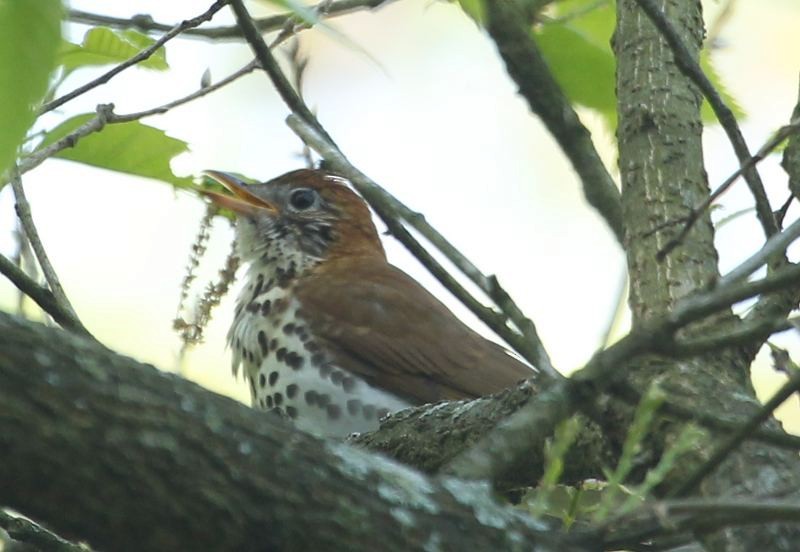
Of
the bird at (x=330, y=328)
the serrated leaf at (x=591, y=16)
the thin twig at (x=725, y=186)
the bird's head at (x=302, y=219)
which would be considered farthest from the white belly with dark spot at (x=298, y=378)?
the thin twig at (x=725, y=186)

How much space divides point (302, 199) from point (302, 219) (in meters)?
0.12

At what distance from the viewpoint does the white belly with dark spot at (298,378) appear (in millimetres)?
4742

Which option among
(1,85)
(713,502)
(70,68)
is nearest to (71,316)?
(70,68)

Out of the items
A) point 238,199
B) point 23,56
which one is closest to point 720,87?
point 23,56

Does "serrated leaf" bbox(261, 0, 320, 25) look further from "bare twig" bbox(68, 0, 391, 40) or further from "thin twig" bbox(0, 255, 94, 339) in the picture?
"bare twig" bbox(68, 0, 391, 40)

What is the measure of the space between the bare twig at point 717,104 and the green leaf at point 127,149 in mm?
1196

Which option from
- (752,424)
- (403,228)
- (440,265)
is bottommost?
(752,424)

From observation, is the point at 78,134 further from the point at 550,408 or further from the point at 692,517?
the point at 692,517

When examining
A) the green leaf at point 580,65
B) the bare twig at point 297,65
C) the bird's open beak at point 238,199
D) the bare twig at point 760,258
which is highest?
the bird's open beak at point 238,199

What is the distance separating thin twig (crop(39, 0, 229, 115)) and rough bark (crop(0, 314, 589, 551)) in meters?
1.52

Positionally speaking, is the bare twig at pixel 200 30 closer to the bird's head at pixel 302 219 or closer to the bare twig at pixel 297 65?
the bare twig at pixel 297 65

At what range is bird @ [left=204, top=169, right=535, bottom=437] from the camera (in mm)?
4859

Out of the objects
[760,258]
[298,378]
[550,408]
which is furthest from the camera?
[298,378]

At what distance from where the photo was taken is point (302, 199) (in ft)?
20.4
